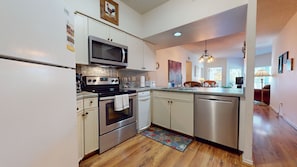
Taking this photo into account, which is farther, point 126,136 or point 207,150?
point 126,136

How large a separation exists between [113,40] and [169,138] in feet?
6.81

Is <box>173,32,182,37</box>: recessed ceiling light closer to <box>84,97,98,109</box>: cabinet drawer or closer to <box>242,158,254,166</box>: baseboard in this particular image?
<box>84,97,98,109</box>: cabinet drawer

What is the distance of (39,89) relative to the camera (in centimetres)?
69

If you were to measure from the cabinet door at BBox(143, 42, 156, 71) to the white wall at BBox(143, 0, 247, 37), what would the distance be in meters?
0.33

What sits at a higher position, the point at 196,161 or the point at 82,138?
the point at 82,138

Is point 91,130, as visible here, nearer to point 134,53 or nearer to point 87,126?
point 87,126

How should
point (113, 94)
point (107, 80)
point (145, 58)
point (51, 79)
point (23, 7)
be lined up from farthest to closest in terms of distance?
1. point (145, 58)
2. point (107, 80)
3. point (113, 94)
4. point (51, 79)
5. point (23, 7)

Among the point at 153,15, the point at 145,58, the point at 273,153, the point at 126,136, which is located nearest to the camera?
the point at 273,153

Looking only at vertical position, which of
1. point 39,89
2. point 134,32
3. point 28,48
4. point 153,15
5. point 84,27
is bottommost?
point 39,89

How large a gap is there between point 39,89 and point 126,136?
5.75ft

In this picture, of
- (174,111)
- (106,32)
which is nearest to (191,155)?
(174,111)

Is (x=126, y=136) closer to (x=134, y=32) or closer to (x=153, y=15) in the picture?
(x=134, y=32)

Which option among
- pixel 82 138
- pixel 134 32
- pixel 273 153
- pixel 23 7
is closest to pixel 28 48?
pixel 23 7

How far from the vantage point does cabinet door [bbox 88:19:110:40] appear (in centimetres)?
193
